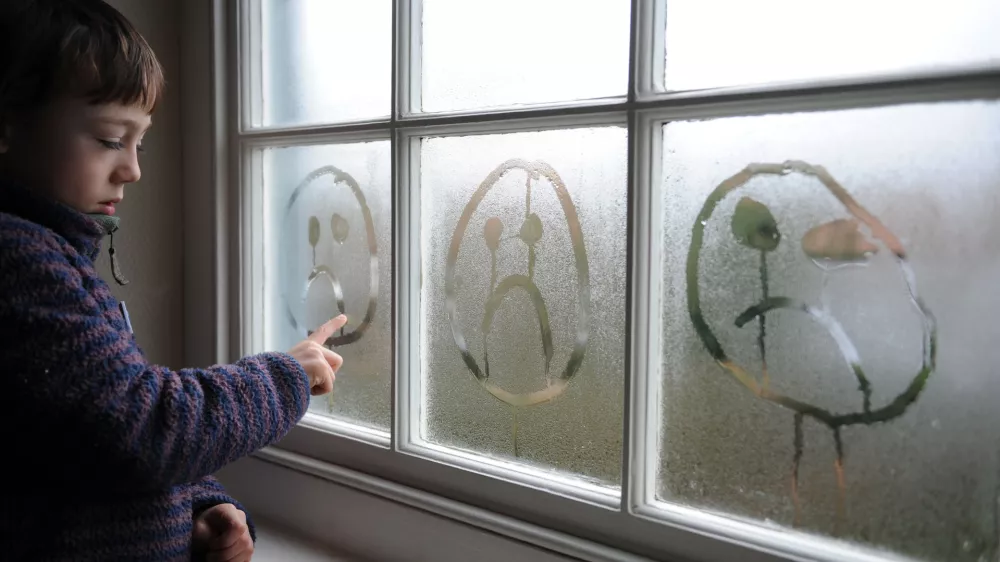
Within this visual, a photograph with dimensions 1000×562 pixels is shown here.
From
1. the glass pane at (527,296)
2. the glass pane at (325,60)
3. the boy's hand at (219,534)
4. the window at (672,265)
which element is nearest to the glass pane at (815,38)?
the window at (672,265)

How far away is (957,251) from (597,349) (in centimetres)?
38

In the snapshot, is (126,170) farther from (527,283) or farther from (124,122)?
(527,283)

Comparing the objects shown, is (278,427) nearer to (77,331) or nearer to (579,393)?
(77,331)

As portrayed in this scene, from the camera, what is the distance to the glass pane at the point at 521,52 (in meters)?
0.85

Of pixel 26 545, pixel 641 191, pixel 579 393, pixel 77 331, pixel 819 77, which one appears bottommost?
pixel 26 545

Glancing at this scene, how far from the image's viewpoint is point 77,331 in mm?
627

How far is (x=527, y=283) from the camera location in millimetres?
921

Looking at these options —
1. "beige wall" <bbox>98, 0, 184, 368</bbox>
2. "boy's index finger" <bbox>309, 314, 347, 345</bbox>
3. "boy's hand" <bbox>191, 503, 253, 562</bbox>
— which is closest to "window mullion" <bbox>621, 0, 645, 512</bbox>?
"boy's index finger" <bbox>309, 314, 347, 345</bbox>

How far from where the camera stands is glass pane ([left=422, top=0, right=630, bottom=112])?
848 millimetres

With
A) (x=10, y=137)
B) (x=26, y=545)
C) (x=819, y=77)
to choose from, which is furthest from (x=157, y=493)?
(x=819, y=77)

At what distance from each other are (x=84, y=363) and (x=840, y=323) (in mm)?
688

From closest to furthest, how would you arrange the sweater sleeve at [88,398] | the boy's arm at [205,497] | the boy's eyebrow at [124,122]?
the sweater sleeve at [88,398] → the boy's eyebrow at [124,122] → the boy's arm at [205,497]

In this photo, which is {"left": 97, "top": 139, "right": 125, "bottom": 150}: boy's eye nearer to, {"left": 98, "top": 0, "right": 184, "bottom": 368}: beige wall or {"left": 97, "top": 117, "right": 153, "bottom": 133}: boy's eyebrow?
{"left": 97, "top": 117, "right": 153, "bottom": 133}: boy's eyebrow

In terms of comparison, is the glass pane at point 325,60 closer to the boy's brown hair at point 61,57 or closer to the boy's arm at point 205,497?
the boy's brown hair at point 61,57
